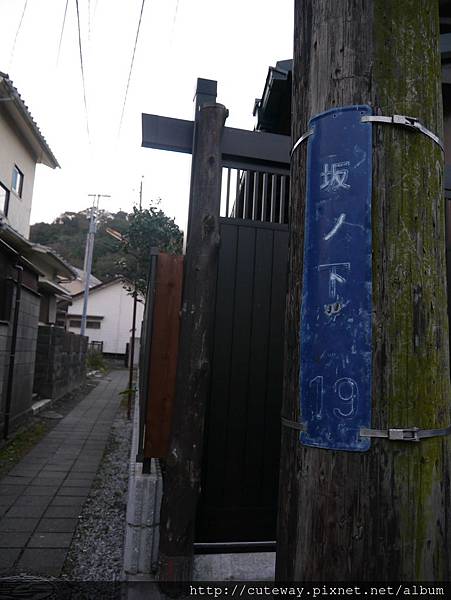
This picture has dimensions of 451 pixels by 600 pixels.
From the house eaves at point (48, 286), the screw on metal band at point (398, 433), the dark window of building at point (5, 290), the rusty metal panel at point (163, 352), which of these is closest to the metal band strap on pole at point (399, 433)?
the screw on metal band at point (398, 433)

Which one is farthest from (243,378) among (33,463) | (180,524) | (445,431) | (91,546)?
(33,463)

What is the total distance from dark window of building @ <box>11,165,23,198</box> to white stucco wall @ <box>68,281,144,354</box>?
19.7 m

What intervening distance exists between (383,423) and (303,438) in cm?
25

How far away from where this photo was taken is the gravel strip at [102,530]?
373 centimetres

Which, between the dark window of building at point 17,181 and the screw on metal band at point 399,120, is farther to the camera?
the dark window of building at point 17,181

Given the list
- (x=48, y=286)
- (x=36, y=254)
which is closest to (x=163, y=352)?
(x=36, y=254)

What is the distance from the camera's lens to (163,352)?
12.0ft

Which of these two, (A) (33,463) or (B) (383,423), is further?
(A) (33,463)

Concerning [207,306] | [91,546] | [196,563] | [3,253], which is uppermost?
[3,253]

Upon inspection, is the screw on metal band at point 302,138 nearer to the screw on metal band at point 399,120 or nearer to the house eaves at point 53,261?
the screw on metal band at point 399,120

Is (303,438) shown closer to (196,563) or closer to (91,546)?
(196,563)

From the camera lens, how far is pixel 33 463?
677 cm

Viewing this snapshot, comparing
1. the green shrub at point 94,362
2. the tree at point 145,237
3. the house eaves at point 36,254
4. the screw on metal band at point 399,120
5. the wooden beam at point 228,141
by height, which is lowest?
the green shrub at point 94,362

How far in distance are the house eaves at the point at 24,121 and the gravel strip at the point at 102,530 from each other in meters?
9.34
